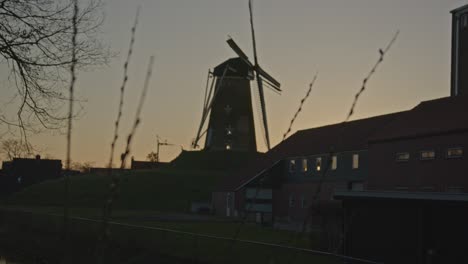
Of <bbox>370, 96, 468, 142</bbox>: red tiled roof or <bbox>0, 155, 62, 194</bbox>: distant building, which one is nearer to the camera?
<bbox>370, 96, 468, 142</bbox>: red tiled roof

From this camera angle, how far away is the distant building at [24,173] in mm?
104625

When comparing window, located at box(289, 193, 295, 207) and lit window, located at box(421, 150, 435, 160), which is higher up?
lit window, located at box(421, 150, 435, 160)

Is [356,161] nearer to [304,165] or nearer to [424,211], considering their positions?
[304,165]

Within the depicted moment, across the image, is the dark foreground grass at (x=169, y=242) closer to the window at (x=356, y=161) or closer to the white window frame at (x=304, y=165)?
the window at (x=356, y=161)

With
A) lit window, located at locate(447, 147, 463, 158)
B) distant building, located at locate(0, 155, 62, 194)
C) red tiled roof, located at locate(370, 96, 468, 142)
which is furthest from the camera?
distant building, located at locate(0, 155, 62, 194)

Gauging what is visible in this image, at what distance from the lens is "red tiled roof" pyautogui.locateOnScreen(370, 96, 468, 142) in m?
38.9

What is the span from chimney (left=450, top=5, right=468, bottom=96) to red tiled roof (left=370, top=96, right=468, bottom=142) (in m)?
2.92

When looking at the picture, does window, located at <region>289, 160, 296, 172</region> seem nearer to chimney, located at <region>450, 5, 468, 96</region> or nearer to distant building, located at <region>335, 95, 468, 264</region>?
chimney, located at <region>450, 5, 468, 96</region>

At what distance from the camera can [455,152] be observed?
37281 mm

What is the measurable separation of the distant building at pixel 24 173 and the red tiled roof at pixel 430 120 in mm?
70260

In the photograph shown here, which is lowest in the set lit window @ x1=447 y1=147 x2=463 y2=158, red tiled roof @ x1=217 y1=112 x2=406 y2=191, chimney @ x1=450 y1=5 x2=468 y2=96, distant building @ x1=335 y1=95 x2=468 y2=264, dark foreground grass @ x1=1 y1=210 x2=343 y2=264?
dark foreground grass @ x1=1 y1=210 x2=343 y2=264

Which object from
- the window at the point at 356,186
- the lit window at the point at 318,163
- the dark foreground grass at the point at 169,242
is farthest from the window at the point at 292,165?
the dark foreground grass at the point at 169,242

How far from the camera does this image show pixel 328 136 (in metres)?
56.9

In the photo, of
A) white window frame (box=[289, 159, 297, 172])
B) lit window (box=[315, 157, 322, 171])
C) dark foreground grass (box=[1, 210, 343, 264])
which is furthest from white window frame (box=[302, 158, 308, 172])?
dark foreground grass (box=[1, 210, 343, 264])
